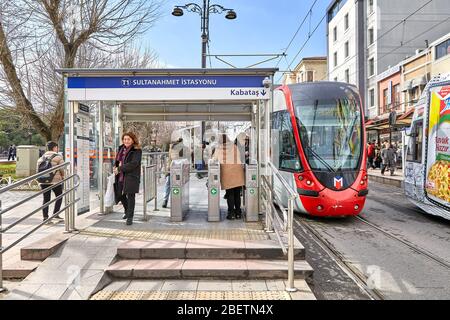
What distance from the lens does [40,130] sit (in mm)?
14125

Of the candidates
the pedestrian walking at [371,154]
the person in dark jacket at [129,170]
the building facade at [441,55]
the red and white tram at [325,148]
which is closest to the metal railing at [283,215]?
the red and white tram at [325,148]

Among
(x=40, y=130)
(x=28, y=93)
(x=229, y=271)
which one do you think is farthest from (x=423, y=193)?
(x=28, y=93)

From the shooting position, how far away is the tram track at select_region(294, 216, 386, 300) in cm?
455

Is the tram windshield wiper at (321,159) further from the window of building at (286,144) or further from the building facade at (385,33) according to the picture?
the building facade at (385,33)

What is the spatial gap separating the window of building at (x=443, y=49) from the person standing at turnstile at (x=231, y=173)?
805 inches

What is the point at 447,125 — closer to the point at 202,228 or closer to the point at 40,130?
the point at 202,228

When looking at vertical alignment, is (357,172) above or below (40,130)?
below

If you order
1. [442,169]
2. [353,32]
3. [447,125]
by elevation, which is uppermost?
[353,32]

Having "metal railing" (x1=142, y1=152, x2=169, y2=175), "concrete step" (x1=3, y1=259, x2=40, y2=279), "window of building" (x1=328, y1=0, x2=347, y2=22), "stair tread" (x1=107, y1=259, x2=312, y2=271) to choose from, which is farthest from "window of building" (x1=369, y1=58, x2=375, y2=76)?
"concrete step" (x1=3, y1=259, x2=40, y2=279)

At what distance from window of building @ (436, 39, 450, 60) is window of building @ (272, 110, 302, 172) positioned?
1779 centimetres

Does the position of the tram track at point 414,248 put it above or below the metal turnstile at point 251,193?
below

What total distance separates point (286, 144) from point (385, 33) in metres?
28.2

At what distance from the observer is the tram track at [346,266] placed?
455cm
